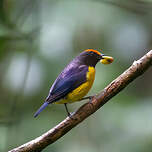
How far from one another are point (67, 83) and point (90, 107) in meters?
0.58

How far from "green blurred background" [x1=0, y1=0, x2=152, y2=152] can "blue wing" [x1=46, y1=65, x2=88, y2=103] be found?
1.45 ft

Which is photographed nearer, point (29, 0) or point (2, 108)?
point (29, 0)

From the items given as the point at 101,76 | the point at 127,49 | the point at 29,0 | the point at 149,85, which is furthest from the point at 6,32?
the point at 149,85

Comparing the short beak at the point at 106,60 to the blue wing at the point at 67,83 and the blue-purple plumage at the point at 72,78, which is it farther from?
the blue wing at the point at 67,83

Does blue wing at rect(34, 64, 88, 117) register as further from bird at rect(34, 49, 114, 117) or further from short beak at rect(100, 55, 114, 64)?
short beak at rect(100, 55, 114, 64)

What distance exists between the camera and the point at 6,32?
143 inches

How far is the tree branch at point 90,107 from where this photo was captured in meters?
3.07

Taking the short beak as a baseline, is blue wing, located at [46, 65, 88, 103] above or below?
below

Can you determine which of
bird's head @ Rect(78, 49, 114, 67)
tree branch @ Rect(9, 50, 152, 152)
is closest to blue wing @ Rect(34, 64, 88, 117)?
bird's head @ Rect(78, 49, 114, 67)

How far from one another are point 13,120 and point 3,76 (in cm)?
106

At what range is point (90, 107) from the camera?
3346 millimetres

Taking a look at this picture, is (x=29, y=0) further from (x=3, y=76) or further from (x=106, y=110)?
(x=106, y=110)

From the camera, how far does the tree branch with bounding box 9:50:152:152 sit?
307cm

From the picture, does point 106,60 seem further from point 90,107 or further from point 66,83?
point 90,107
